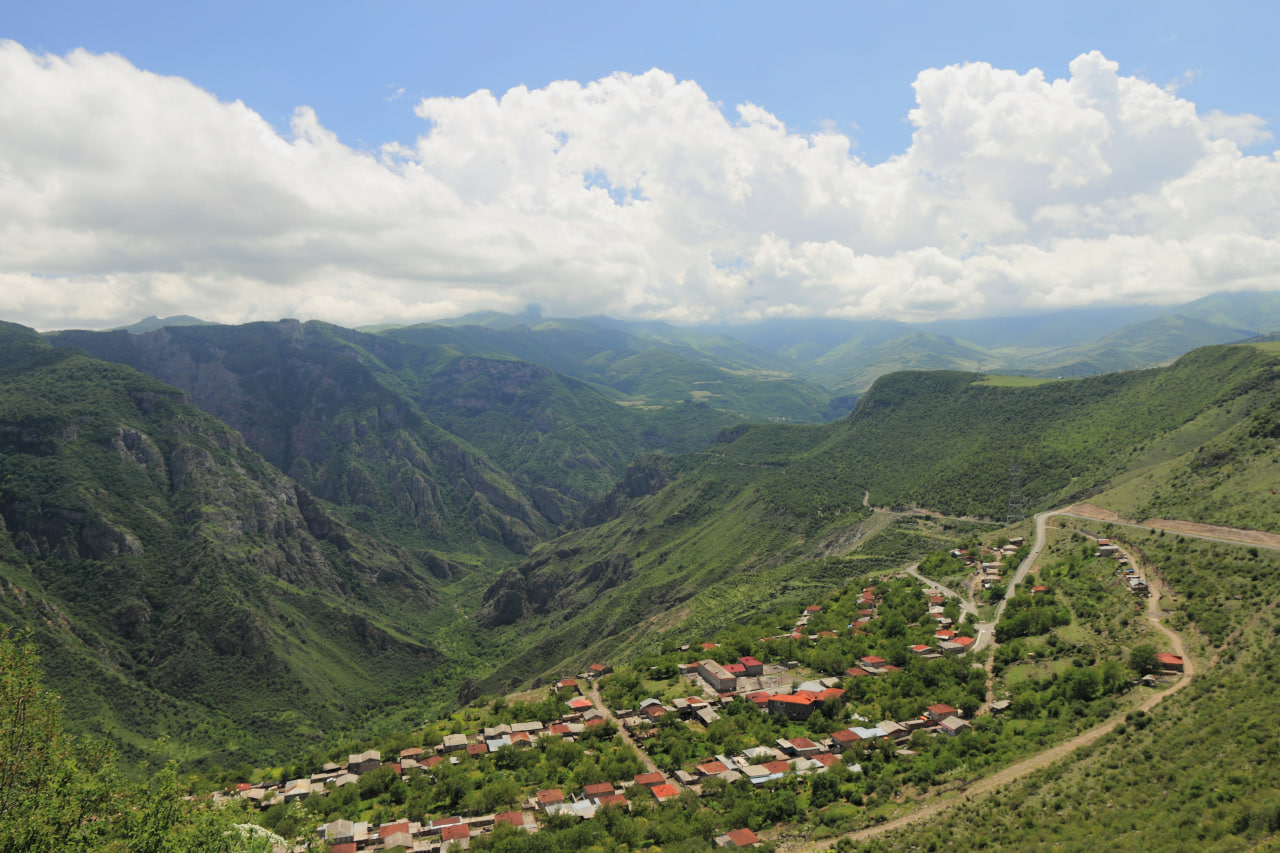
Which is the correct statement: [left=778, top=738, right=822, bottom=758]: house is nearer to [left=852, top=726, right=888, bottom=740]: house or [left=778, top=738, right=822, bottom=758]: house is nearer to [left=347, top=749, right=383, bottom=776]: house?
[left=852, top=726, right=888, bottom=740]: house

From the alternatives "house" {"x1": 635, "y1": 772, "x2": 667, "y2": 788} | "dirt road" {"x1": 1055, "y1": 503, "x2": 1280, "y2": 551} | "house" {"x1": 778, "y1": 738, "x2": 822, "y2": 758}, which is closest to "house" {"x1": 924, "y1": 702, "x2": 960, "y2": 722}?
"house" {"x1": 778, "y1": 738, "x2": 822, "y2": 758}

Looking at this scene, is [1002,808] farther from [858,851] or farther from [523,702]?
[523,702]

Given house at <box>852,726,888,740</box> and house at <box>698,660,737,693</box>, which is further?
house at <box>698,660,737,693</box>

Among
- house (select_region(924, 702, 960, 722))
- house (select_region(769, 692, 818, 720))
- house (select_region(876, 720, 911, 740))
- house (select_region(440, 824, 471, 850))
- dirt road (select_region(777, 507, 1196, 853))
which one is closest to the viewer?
dirt road (select_region(777, 507, 1196, 853))

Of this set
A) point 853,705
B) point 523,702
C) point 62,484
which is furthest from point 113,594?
point 853,705

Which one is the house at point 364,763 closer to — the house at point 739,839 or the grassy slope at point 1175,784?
A: the house at point 739,839

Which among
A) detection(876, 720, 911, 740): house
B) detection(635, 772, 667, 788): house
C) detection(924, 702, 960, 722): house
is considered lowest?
detection(635, 772, 667, 788): house

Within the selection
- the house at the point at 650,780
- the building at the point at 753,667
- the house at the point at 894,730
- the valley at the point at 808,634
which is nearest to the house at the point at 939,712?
the valley at the point at 808,634

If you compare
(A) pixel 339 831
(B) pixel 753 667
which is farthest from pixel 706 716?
(A) pixel 339 831

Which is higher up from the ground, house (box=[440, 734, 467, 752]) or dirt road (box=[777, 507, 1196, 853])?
dirt road (box=[777, 507, 1196, 853])
